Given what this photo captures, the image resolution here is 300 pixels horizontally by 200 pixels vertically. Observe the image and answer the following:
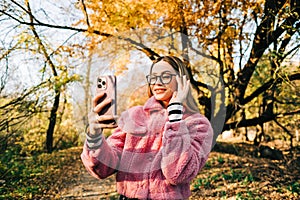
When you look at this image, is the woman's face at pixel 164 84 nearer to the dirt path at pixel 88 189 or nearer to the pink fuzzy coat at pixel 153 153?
the pink fuzzy coat at pixel 153 153

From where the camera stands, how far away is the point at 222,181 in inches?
174

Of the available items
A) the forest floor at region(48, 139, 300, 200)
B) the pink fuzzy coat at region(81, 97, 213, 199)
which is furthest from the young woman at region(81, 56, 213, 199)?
the forest floor at region(48, 139, 300, 200)

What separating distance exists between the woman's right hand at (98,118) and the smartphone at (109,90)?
0.05 ft

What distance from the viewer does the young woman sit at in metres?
1.32

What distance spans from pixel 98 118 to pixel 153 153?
0.35m

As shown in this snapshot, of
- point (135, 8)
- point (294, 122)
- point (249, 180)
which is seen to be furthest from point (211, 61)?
point (294, 122)

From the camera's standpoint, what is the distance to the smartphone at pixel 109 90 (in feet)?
4.01

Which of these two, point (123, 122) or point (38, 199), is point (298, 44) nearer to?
point (123, 122)

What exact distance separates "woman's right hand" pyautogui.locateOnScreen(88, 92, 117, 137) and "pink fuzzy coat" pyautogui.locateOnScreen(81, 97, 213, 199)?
106 millimetres

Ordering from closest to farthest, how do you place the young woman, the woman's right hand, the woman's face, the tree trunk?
1. the woman's right hand
2. the young woman
3. the woman's face
4. the tree trunk

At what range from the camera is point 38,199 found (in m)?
3.92

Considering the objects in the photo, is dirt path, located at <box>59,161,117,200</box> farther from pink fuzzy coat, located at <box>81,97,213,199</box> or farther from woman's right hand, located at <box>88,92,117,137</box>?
woman's right hand, located at <box>88,92,117,137</box>

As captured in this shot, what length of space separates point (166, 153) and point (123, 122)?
Answer: 0.28 m

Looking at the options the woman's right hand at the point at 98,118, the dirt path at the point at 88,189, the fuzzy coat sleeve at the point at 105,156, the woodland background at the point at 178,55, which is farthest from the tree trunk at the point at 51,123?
the woman's right hand at the point at 98,118
